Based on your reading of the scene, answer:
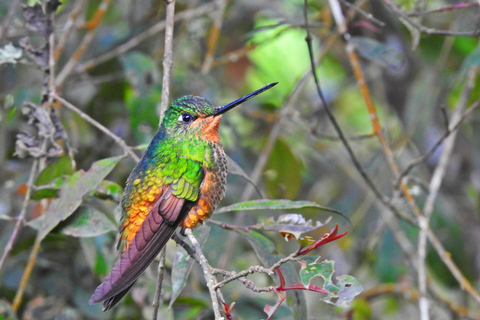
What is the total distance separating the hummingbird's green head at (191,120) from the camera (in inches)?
85.2

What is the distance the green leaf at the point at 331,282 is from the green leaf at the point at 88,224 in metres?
0.90

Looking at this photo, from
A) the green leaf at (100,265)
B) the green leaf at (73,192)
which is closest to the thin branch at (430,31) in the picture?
the green leaf at (73,192)

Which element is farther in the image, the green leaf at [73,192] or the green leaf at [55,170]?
the green leaf at [55,170]

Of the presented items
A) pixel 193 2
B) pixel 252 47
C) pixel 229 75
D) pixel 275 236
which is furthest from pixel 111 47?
pixel 275 236

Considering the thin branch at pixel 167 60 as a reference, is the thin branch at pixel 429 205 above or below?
below

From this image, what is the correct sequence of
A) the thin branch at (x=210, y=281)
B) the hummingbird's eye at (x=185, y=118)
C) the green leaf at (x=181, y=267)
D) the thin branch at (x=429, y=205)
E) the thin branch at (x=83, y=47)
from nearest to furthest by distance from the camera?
1. the thin branch at (x=210, y=281)
2. the green leaf at (x=181, y=267)
3. the hummingbird's eye at (x=185, y=118)
4. the thin branch at (x=429, y=205)
5. the thin branch at (x=83, y=47)

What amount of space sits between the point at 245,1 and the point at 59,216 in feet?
8.40

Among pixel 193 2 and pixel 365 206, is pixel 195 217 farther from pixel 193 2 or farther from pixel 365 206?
pixel 193 2

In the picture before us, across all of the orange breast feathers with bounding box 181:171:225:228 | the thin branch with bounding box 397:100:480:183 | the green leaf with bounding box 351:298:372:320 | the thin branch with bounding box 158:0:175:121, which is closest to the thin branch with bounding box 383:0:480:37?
the thin branch with bounding box 397:100:480:183

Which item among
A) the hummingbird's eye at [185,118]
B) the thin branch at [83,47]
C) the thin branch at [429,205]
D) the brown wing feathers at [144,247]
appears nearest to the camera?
the brown wing feathers at [144,247]

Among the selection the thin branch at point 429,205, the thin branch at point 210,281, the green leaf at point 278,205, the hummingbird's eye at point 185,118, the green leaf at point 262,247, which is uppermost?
the hummingbird's eye at point 185,118

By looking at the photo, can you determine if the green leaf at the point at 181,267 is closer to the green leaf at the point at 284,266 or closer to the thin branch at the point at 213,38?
the green leaf at the point at 284,266

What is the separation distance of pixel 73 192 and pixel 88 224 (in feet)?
0.53

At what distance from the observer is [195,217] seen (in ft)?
6.81
